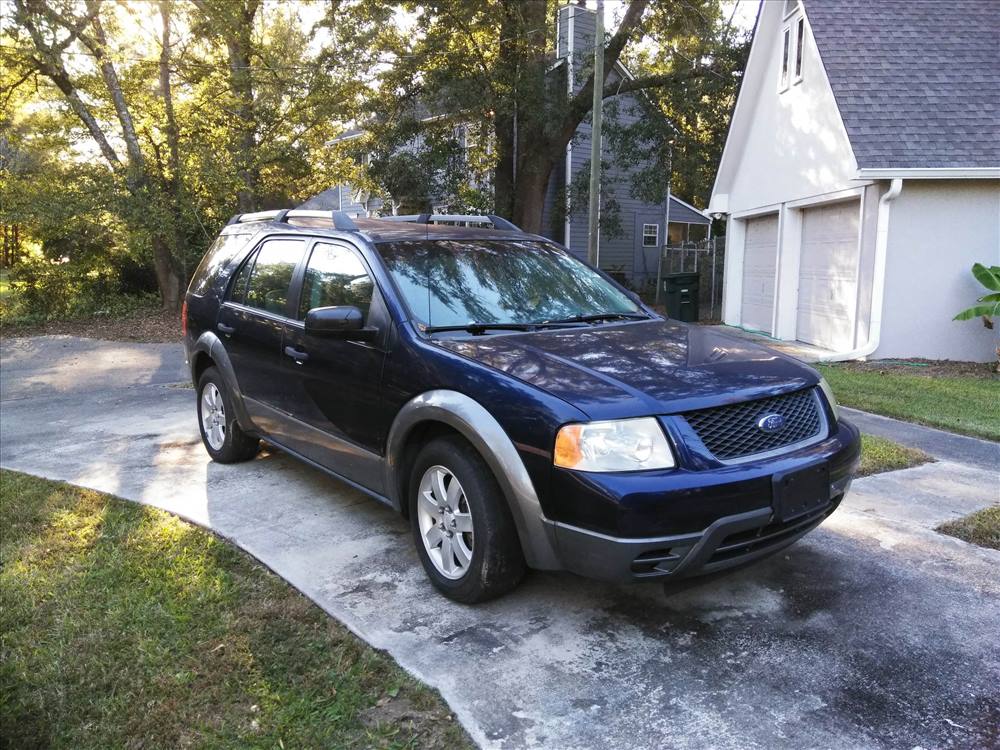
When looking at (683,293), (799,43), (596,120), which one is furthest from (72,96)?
(799,43)

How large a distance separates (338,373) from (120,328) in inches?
580

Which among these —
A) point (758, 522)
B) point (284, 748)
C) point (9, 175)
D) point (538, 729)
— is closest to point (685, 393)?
point (758, 522)

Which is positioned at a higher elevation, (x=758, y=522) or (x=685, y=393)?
(x=685, y=393)

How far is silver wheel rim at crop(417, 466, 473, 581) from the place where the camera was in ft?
11.1

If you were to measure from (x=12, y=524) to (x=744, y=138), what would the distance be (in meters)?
14.5

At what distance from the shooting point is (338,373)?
4.08 m

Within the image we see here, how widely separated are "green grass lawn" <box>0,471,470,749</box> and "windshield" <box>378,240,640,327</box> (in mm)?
1596

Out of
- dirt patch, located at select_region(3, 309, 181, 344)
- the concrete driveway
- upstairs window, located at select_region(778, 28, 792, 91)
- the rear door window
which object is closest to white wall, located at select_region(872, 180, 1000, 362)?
upstairs window, located at select_region(778, 28, 792, 91)

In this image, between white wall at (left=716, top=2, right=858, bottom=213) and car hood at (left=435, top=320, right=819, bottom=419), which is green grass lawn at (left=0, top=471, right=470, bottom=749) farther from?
white wall at (left=716, top=2, right=858, bottom=213)

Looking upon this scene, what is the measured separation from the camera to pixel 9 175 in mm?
17891

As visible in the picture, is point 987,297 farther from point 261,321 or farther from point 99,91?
point 99,91

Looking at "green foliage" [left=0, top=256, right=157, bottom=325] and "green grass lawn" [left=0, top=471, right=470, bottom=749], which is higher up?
"green foliage" [left=0, top=256, right=157, bottom=325]

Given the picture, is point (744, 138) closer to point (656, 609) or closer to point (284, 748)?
point (656, 609)

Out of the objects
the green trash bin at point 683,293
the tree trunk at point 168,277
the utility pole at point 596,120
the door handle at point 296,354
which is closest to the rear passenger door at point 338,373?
the door handle at point 296,354
